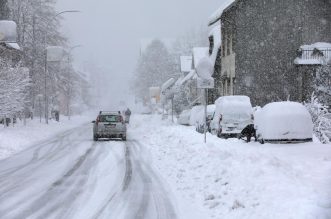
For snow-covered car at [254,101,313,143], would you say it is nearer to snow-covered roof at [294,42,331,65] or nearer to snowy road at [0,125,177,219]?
snowy road at [0,125,177,219]

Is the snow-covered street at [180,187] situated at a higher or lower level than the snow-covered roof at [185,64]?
lower

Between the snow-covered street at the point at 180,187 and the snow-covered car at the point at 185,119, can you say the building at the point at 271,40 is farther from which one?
the snow-covered street at the point at 180,187

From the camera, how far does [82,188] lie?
12.8 meters

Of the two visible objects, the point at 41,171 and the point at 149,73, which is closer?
the point at 41,171

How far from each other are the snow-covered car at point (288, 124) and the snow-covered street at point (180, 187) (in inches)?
76.7

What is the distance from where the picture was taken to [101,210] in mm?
10141

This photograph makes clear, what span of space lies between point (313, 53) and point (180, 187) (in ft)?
88.8

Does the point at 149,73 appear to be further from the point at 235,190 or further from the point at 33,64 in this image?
the point at 235,190

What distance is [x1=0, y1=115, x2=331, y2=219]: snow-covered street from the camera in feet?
29.9

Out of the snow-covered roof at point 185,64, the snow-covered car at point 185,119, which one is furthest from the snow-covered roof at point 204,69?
the snow-covered roof at point 185,64

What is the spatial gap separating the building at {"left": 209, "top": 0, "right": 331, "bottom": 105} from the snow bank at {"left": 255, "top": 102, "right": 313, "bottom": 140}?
1708 cm

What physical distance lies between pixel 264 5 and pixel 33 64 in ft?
77.4

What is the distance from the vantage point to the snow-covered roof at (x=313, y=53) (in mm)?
37197

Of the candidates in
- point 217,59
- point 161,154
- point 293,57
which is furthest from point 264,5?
point 161,154
